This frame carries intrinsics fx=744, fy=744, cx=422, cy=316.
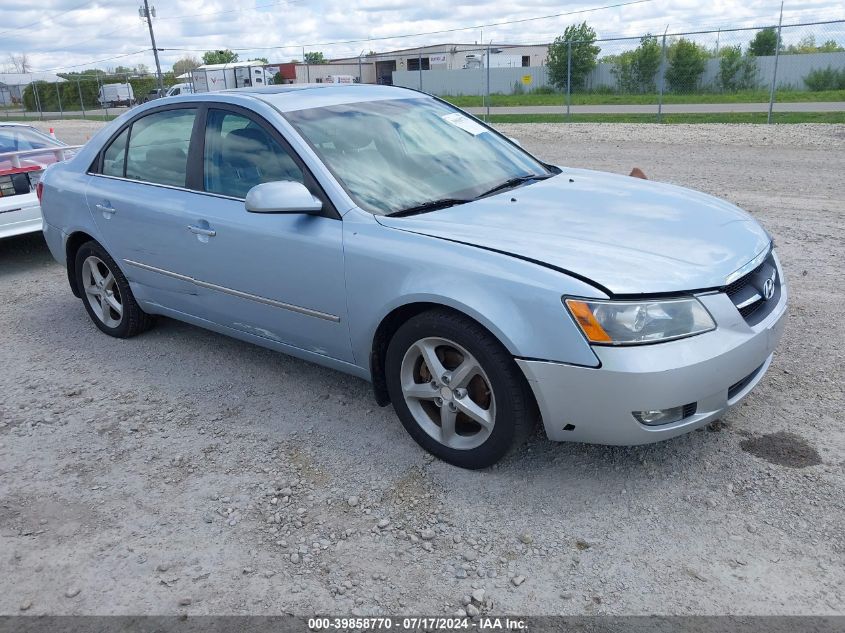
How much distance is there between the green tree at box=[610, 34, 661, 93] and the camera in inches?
934

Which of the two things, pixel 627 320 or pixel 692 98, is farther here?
pixel 692 98

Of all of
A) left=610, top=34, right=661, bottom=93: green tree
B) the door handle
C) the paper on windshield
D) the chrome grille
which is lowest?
the chrome grille

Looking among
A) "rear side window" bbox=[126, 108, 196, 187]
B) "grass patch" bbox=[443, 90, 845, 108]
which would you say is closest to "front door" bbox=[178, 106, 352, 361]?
"rear side window" bbox=[126, 108, 196, 187]

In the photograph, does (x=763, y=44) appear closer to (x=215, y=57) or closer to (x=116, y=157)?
(x=116, y=157)

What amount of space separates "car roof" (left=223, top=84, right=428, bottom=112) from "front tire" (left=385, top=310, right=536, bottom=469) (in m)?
1.56

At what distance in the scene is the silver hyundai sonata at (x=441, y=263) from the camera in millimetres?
2918

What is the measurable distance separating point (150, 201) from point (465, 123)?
78.7 inches

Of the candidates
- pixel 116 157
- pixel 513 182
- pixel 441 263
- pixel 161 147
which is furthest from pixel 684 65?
pixel 441 263

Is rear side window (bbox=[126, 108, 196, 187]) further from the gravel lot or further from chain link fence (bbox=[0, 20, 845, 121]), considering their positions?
chain link fence (bbox=[0, 20, 845, 121])

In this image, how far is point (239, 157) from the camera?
4.18m

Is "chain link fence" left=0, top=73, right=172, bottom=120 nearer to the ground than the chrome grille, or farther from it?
farther from it

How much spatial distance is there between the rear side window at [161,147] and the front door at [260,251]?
0.75ft

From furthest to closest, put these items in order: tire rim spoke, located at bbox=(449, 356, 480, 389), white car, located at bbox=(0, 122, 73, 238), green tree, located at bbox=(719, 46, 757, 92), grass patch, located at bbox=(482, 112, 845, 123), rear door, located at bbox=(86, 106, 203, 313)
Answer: green tree, located at bbox=(719, 46, 757, 92) → grass patch, located at bbox=(482, 112, 845, 123) → white car, located at bbox=(0, 122, 73, 238) → rear door, located at bbox=(86, 106, 203, 313) → tire rim spoke, located at bbox=(449, 356, 480, 389)

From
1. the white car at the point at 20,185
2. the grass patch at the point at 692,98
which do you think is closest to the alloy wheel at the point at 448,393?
the white car at the point at 20,185
